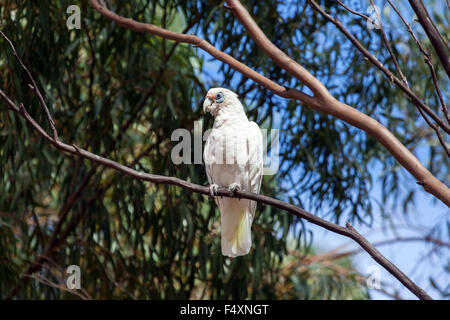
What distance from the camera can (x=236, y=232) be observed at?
203 cm

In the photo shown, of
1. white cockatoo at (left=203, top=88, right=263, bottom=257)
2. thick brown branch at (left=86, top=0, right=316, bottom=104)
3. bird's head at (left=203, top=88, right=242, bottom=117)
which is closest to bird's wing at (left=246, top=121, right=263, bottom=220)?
white cockatoo at (left=203, top=88, right=263, bottom=257)

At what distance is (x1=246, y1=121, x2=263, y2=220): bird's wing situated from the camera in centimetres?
201

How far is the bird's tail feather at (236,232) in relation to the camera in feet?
6.48

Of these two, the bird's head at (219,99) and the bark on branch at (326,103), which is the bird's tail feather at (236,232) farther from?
the bark on branch at (326,103)

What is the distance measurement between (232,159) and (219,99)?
0.20 meters

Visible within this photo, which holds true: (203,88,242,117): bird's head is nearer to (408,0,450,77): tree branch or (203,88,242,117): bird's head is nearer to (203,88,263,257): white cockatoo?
(203,88,263,257): white cockatoo

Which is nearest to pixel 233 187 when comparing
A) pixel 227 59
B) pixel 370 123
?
pixel 227 59

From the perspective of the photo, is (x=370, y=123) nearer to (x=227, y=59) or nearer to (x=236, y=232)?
(x=227, y=59)

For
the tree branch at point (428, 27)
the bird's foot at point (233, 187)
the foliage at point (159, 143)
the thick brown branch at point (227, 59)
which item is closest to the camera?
the tree branch at point (428, 27)

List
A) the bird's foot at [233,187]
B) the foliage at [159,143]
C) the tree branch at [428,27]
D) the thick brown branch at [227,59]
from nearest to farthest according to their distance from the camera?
the tree branch at [428,27], the thick brown branch at [227,59], the bird's foot at [233,187], the foliage at [159,143]

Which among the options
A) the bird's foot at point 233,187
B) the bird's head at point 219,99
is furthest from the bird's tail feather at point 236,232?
the bird's head at point 219,99

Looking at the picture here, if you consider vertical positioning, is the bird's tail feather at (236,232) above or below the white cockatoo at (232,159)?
below

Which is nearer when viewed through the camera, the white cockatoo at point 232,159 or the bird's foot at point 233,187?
the bird's foot at point 233,187
